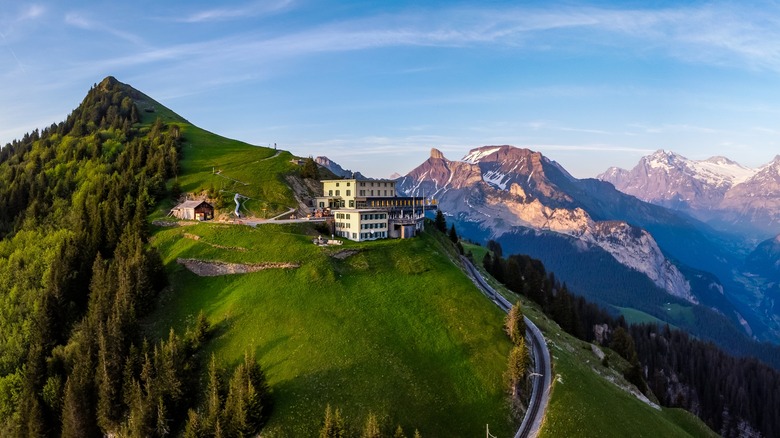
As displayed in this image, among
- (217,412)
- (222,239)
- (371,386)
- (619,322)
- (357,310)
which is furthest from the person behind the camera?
(619,322)

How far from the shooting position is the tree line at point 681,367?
133m

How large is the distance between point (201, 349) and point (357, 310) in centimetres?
2393

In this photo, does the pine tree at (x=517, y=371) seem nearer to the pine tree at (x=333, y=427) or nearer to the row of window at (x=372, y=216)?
the pine tree at (x=333, y=427)

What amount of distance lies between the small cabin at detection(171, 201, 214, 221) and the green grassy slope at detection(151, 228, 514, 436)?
26.4 feet

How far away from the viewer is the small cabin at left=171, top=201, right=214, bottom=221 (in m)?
108

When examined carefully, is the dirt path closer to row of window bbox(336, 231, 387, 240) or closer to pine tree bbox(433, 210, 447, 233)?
row of window bbox(336, 231, 387, 240)

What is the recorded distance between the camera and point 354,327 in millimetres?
71875

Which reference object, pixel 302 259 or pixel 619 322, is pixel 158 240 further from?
pixel 619 322

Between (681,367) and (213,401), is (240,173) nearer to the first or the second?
(213,401)

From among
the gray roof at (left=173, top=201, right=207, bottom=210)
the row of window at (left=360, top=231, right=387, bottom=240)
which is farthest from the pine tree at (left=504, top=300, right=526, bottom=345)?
the gray roof at (left=173, top=201, right=207, bottom=210)

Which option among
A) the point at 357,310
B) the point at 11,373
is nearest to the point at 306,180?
the point at 357,310

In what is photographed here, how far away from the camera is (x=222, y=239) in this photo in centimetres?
9512

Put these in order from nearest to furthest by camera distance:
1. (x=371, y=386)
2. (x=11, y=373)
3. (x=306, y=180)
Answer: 1. (x=371, y=386)
2. (x=11, y=373)
3. (x=306, y=180)

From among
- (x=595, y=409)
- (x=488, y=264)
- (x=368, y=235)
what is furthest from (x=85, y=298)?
(x=488, y=264)
